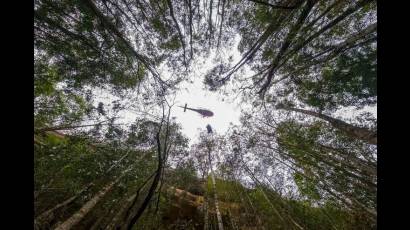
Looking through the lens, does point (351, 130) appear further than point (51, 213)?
Yes

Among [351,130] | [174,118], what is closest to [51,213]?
[174,118]

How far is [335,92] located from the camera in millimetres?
5078

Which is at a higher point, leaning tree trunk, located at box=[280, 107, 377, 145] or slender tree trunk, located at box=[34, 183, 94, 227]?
leaning tree trunk, located at box=[280, 107, 377, 145]

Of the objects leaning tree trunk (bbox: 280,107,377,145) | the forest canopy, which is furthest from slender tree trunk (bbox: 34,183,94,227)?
leaning tree trunk (bbox: 280,107,377,145)

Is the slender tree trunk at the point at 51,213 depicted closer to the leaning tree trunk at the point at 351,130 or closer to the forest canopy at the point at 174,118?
the forest canopy at the point at 174,118

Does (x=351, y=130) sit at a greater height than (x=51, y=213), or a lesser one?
greater

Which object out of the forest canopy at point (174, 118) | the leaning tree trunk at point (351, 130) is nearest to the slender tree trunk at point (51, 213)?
the forest canopy at point (174, 118)

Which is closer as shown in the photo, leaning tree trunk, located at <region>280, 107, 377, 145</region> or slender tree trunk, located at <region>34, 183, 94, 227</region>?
slender tree trunk, located at <region>34, 183, 94, 227</region>

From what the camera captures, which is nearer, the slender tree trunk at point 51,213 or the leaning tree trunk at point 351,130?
the slender tree trunk at point 51,213

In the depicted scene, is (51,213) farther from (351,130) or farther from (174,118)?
(351,130)

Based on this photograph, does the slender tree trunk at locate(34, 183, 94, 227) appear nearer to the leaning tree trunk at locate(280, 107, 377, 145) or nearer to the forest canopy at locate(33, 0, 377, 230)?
the forest canopy at locate(33, 0, 377, 230)

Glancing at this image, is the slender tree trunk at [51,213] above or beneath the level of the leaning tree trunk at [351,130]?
beneath
